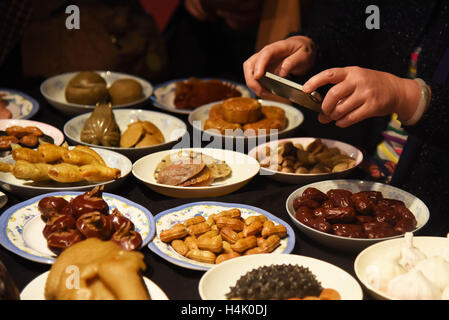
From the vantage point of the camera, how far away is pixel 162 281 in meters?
1.15

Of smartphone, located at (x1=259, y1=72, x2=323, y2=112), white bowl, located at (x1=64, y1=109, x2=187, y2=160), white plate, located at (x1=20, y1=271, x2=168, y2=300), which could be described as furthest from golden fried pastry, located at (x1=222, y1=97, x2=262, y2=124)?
white plate, located at (x1=20, y1=271, x2=168, y2=300)

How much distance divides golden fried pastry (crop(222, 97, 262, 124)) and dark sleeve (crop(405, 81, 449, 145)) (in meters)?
0.73

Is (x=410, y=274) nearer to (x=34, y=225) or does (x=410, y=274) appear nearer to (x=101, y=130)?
(x=34, y=225)

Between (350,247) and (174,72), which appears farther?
(174,72)

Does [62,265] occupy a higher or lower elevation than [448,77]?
lower

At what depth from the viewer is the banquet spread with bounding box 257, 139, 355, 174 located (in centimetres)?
168

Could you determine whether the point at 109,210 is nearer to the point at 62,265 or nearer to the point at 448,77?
the point at 62,265

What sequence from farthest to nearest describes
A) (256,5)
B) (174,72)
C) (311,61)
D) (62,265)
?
(174,72) → (256,5) → (311,61) → (62,265)

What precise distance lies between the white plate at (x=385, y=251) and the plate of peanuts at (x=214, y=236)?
191 mm

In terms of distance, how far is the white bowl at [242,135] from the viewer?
6.32 ft

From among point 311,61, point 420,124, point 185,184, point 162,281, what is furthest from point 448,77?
point 162,281

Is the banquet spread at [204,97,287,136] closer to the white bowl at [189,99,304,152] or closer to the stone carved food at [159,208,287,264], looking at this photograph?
the white bowl at [189,99,304,152]

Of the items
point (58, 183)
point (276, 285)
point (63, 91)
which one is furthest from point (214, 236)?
point (63, 91)

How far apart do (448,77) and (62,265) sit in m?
1.36
